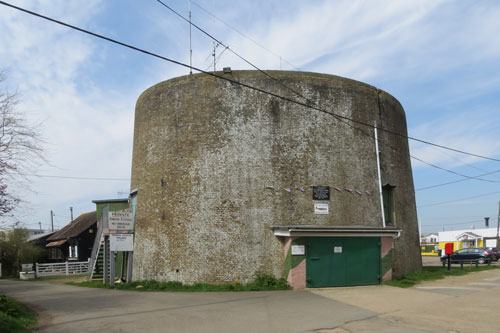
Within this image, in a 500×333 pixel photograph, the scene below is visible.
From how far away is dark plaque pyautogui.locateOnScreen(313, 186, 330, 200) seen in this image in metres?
16.8

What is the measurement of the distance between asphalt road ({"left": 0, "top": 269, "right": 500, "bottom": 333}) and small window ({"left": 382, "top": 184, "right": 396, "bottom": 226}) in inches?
149

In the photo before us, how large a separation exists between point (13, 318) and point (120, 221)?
8.15m

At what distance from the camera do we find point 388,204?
1917 centimetres

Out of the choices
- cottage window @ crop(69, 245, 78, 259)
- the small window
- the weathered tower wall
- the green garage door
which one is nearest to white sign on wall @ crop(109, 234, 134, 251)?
the weathered tower wall

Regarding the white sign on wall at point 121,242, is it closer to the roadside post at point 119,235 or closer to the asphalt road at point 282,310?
the roadside post at point 119,235

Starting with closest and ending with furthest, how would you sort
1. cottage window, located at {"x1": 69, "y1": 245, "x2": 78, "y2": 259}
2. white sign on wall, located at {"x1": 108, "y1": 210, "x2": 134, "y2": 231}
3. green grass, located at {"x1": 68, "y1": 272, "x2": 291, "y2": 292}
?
green grass, located at {"x1": 68, "y1": 272, "x2": 291, "y2": 292}, white sign on wall, located at {"x1": 108, "y1": 210, "x2": 134, "y2": 231}, cottage window, located at {"x1": 69, "y1": 245, "x2": 78, "y2": 259}

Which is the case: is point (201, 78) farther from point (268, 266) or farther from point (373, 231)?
point (373, 231)

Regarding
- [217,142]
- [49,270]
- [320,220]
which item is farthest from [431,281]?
[49,270]

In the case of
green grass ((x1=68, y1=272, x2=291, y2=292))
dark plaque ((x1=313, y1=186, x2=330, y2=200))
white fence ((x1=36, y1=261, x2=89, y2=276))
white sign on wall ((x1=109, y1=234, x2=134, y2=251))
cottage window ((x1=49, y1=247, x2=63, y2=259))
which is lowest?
white fence ((x1=36, y1=261, x2=89, y2=276))

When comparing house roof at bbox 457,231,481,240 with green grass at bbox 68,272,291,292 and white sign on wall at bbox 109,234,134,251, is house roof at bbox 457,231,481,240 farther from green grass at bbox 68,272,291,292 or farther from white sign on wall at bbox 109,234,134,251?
white sign on wall at bbox 109,234,134,251

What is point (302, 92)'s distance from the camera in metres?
17.2

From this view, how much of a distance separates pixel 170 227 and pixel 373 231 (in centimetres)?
796

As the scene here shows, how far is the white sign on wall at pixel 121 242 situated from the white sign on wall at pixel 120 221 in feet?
1.55

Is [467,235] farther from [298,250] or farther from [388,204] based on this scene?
[298,250]
